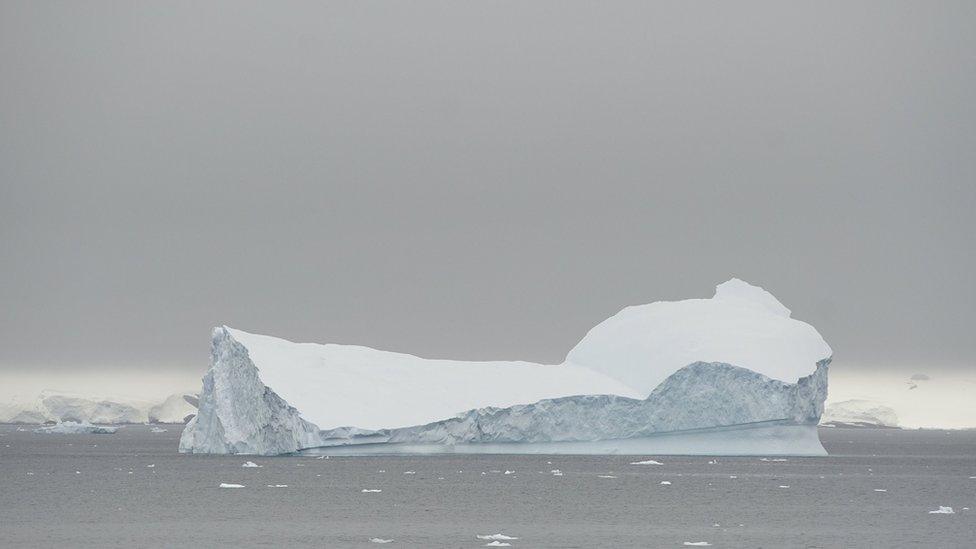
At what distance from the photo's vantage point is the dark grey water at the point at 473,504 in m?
25.8

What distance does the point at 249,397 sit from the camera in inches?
1564

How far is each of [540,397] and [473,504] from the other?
8960 millimetres

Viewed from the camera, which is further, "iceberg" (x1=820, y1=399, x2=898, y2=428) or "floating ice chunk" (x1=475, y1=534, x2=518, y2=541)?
"iceberg" (x1=820, y1=399, x2=898, y2=428)

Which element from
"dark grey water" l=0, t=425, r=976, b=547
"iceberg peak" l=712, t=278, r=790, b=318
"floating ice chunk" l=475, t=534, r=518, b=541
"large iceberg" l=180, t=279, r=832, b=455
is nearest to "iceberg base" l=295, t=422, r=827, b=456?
"large iceberg" l=180, t=279, r=832, b=455

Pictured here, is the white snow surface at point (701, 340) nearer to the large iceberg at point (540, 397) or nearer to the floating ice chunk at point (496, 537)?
the large iceberg at point (540, 397)

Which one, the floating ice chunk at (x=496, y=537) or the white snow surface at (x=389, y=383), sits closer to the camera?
the floating ice chunk at (x=496, y=537)

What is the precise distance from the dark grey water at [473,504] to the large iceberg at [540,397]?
125cm

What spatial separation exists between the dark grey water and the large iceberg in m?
1.25

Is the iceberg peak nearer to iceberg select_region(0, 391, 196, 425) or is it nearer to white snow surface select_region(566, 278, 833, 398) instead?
white snow surface select_region(566, 278, 833, 398)

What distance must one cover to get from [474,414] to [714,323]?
337 inches

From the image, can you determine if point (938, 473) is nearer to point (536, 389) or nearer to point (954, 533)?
point (536, 389)

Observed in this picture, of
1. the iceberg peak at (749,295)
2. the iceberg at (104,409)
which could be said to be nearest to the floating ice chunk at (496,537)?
the iceberg peak at (749,295)

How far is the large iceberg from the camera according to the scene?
39750mm

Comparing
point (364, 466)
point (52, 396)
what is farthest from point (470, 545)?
point (52, 396)
